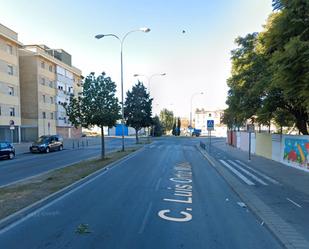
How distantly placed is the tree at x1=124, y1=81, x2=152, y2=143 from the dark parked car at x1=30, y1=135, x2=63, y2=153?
44.2ft

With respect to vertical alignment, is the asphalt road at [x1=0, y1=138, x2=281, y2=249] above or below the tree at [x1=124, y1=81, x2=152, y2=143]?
below

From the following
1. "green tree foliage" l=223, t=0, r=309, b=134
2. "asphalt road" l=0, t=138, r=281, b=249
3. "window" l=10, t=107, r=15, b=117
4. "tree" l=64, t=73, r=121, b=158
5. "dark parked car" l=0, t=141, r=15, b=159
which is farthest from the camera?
"window" l=10, t=107, r=15, b=117

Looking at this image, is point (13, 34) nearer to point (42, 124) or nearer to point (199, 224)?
point (42, 124)

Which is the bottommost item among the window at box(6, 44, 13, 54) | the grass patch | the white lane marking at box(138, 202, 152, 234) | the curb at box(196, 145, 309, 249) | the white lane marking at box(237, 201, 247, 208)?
the white lane marking at box(237, 201, 247, 208)

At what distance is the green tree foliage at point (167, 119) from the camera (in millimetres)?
108812

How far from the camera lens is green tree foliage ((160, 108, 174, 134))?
108812 millimetres

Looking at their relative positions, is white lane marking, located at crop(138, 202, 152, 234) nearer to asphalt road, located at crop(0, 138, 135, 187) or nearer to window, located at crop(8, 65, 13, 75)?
asphalt road, located at crop(0, 138, 135, 187)

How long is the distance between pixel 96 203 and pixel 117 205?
2.20ft

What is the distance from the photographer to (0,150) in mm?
24969

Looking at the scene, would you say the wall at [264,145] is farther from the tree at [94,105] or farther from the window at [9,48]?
the window at [9,48]

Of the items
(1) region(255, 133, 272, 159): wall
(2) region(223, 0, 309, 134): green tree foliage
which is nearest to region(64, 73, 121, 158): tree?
(2) region(223, 0, 309, 134): green tree foliage

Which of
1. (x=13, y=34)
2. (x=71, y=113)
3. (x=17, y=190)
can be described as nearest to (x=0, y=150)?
(x=71, y=113)

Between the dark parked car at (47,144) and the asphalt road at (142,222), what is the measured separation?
23090mm

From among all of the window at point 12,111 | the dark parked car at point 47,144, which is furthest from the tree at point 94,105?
the window at point 12,111
